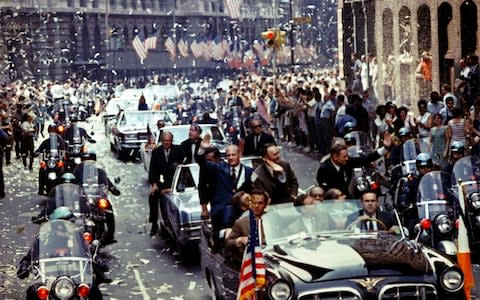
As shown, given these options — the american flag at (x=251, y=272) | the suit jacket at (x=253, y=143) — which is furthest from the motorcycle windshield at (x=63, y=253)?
the suit jacket at (x=253, y=143)

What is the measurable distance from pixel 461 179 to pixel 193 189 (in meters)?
4.36

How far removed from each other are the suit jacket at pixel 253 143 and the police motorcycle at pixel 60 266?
7007 mm

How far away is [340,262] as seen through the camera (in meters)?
10.7

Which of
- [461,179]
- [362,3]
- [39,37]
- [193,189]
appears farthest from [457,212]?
[39,37]

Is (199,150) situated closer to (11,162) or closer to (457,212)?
(457,212)

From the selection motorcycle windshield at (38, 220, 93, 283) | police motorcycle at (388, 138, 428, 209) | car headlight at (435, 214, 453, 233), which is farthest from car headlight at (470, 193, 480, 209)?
motorcycle windshield at (38, 220, 93, 283)

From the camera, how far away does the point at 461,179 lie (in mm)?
16312

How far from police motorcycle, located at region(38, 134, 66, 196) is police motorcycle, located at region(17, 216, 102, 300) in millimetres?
13114

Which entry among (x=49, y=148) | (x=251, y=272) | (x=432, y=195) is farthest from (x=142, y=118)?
(x=251, y=272)

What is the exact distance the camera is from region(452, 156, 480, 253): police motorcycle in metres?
16.2

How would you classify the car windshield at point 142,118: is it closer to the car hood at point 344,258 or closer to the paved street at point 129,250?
the paved street at point 129,250

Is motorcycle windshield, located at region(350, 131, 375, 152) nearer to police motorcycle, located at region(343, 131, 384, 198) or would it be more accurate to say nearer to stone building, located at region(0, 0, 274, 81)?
police motorcycle, located at region(343, 131, 384, 198)

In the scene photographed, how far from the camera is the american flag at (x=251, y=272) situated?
10539 mm

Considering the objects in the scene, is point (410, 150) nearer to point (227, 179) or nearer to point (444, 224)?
point (444, 224)
